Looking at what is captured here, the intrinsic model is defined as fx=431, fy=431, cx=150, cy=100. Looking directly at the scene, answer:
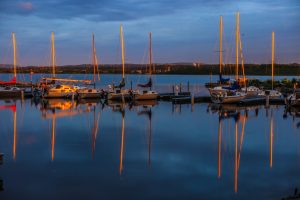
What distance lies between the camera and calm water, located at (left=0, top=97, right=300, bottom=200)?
42.3 feet

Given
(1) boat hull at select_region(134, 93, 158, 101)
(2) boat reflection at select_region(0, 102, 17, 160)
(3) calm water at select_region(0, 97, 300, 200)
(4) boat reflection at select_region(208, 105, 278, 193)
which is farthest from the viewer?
(1) boat hull at select_region(134, 93, 158, 101)

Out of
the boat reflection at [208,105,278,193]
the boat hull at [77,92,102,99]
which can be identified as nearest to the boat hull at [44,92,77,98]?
the boat hull at [77,92,102,99]

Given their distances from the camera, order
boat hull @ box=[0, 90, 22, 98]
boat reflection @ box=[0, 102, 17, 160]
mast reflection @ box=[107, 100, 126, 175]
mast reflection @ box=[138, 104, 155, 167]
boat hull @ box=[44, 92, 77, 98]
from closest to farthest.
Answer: mast reflection @ box=[107, 100, 126, 175] → boat reflection @ box=[0, 102, 17, 160] → mast reflection @ box=[138, 104, 155, 167] → boat hull @ box=[44, 92, 77, 98] → boat hull @ box=[0, 90, 22, 98]

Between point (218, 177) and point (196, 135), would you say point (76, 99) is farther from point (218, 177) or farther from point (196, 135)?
point (218, 177)

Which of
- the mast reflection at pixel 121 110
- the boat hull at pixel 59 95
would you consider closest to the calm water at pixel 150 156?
the mast reflection at pixel 121 110

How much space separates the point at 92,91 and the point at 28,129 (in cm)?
2284

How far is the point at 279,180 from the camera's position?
543 inches

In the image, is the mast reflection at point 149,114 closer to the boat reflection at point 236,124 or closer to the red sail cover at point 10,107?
the boat reflection at point 236,124

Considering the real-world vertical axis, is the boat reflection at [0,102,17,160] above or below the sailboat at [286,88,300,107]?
below

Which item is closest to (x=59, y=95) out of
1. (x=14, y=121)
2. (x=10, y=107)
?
(x=10, y=107)

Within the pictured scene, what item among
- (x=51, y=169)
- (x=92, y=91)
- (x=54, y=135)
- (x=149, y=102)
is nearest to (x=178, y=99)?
(x=149, y=102)

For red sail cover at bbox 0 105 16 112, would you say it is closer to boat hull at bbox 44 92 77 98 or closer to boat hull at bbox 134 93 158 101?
boat hull at bbox 44 92 77 98

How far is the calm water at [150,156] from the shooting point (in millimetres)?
12898

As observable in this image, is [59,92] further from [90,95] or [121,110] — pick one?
[121,110]
